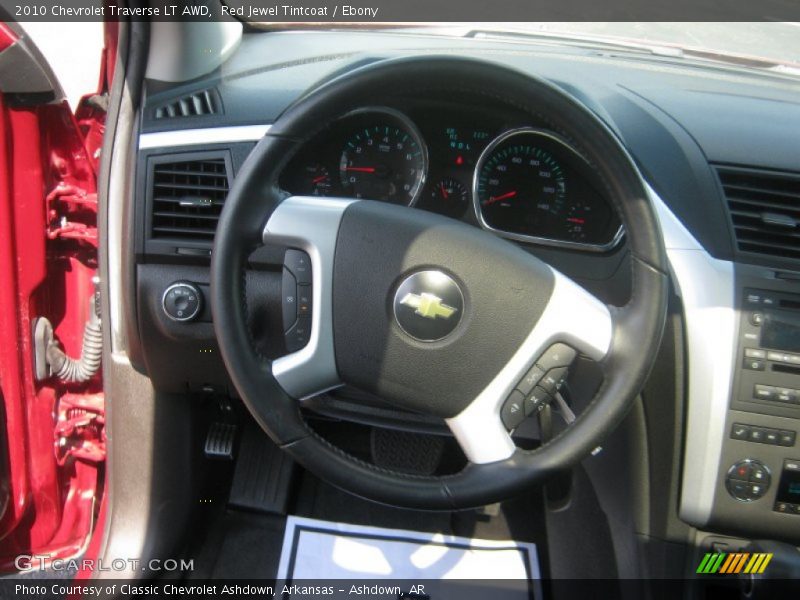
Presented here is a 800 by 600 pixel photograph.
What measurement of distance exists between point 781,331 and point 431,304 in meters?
0.76

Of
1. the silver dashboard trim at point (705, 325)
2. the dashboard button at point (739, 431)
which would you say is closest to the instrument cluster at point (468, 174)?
the silver dashboard trim at point (705, 325)

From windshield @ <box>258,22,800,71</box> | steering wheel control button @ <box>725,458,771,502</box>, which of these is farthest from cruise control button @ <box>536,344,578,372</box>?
windshield @ <box>258,22,800,71</box>

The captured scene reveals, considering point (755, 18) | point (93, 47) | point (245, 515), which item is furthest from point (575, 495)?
point (93, 47)

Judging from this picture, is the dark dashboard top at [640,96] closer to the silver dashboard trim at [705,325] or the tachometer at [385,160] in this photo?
the silver dashboard trim at [705,325]

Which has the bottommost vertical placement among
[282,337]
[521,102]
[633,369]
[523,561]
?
[523,561]

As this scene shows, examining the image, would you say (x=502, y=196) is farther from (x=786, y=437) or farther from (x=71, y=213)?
(x=71, y=213)

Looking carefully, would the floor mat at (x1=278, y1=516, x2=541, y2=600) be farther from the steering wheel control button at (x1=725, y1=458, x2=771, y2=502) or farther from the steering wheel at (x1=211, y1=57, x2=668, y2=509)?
the steering wheel at (x1=211, y1=57, x2=668, y2=509)

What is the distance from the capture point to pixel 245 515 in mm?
2178

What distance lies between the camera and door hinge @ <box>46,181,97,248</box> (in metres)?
1.80

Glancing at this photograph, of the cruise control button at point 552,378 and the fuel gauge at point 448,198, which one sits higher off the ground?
the fuel gauge at point 448,198

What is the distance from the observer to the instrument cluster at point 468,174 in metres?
1.47

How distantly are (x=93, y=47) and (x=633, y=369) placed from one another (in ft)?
4.88

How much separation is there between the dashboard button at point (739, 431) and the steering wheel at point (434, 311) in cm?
47

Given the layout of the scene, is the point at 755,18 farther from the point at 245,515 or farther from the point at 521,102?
the point at 245,515
